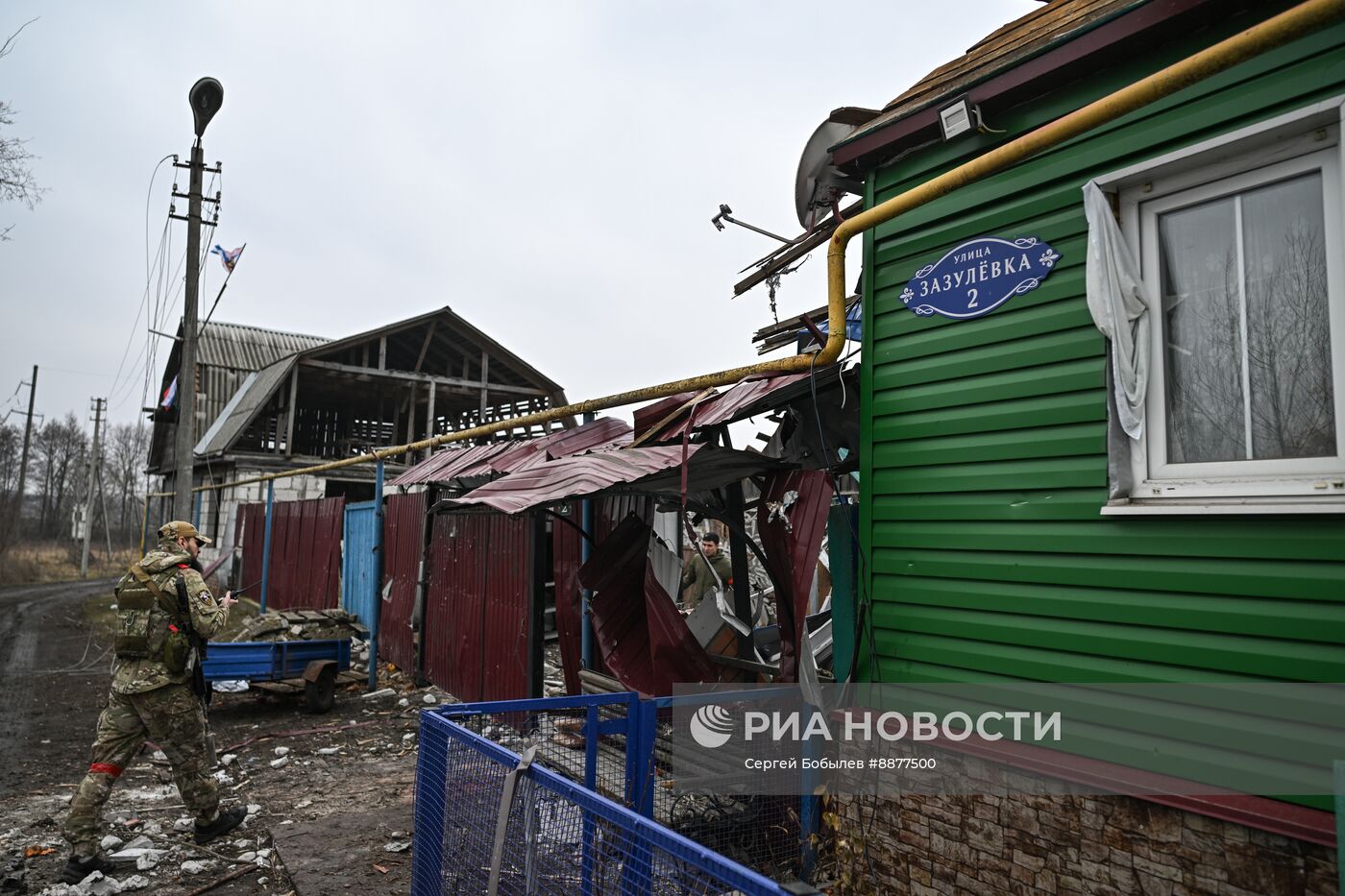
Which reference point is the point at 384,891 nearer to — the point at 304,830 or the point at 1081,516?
the point at 304,830

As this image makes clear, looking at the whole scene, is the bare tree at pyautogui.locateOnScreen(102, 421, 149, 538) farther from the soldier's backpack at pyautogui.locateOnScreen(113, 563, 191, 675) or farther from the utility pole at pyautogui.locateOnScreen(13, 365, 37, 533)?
the soldier's backpack at pyautogui.locateOnScreen(113, 563, 191, 675)

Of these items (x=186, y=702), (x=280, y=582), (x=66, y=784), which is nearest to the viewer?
(x=186, y=702)

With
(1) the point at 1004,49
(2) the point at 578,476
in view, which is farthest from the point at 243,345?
(1) the point at 1004,49

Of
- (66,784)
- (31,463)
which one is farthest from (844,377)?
(31,463)

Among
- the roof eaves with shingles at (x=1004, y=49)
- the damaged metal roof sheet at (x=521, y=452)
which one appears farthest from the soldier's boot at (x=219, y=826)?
the roof eaves with shingles at (x=1004, y=49)

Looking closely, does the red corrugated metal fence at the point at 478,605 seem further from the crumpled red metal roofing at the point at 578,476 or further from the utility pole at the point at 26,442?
the utility pole at the point at 26,442

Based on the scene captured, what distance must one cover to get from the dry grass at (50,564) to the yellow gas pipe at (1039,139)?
2178 centimetres

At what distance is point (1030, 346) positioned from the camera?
350cm

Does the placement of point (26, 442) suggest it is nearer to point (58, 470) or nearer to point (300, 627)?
point (58, 470)

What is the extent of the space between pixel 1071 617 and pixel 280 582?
570 inches

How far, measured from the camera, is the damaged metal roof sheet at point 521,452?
6.32 meters

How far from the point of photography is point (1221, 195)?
9.93 feet

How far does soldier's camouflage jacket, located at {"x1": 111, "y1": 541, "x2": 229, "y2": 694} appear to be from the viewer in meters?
5.19

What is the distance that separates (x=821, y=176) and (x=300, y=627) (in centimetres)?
761
